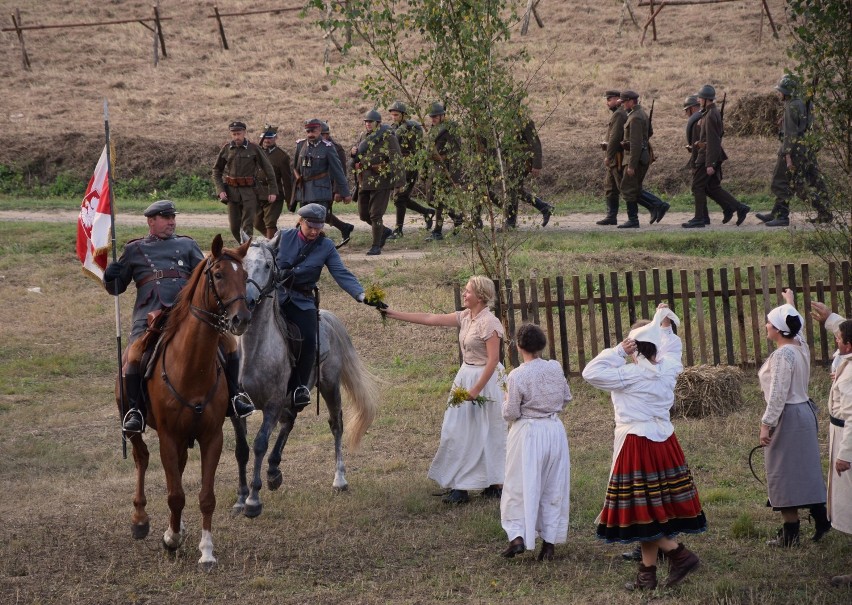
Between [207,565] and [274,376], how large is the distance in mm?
2067

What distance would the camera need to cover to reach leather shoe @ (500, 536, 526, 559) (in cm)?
793

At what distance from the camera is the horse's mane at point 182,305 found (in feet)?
26.4

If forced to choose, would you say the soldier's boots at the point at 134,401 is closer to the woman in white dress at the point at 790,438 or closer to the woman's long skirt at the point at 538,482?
the woman's long skirt at the point at 538,482

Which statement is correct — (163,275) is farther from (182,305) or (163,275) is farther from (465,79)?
(465,79)

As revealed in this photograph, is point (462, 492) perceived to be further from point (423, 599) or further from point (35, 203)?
point (35, 203)

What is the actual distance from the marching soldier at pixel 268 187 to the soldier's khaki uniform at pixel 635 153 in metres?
5.79

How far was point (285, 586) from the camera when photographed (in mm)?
7555

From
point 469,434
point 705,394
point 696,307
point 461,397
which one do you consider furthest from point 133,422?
point 696,307

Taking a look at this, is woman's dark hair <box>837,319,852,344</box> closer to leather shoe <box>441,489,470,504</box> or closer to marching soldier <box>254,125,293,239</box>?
leather shoe <box>441,489,470,504</box>

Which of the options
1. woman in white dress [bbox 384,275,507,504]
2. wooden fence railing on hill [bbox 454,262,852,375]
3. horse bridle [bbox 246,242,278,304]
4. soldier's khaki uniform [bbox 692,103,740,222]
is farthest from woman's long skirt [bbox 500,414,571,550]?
soldier's khaki uniform [bbox 692,103,740,222]

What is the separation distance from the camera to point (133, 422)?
840cm

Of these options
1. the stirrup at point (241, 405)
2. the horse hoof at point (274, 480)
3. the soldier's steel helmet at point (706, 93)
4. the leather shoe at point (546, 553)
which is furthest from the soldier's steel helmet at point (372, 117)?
the leather shoe at point (546, 553)

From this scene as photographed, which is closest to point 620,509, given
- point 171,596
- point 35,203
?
point 171,596

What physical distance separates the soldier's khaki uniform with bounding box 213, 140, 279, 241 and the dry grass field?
4413 millimetres
